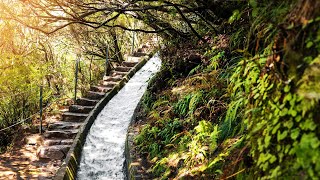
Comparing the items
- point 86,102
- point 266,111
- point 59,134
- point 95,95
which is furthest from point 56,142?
point 266,111

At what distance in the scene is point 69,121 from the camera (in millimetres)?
9695

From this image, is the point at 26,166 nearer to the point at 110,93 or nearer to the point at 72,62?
the point at 110,93

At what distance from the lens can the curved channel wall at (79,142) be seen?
6730 mm

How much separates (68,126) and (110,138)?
149cm

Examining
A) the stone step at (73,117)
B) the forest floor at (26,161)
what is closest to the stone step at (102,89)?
the stone step at (73,117)

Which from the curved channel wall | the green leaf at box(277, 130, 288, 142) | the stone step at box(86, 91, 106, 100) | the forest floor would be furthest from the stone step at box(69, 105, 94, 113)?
the green leaf at box(277, 130, 288, 142)

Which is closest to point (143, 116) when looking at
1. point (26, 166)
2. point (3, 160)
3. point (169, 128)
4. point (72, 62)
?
point (169, 128)

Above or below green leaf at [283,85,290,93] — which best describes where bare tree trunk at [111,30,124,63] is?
above

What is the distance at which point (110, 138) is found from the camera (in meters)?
8.70

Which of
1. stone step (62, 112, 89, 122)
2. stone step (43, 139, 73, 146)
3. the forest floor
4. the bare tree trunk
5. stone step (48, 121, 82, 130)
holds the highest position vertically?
the bare tree trunk

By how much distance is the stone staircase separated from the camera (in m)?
8.07

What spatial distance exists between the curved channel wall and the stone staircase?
231 millimetres

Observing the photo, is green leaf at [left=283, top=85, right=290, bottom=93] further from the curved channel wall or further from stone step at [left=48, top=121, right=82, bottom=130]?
stone step at [left=48, top=121, right=82, bottom=130]

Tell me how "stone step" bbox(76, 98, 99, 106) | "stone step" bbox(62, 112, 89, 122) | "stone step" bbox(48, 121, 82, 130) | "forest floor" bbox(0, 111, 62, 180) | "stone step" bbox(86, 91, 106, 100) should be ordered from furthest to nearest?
"stone step" bbox(86, 91, 106, 100), "stone step" bbox(76, 98, 99, 106), "stone step" bbox(62, 112, 89, 122), "stone step" bbox(48, 121, 82, 130), "forest floor" bbox(0, 111, 62, 180)
